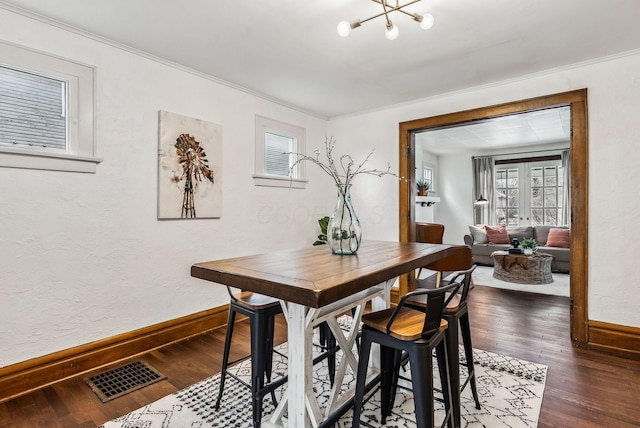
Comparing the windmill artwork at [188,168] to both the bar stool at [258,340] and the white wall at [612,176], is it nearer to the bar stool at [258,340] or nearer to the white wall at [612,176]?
the bar stool at [258,340]

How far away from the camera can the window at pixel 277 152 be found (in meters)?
3.81

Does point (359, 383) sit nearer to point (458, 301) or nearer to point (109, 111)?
point (458, 301)

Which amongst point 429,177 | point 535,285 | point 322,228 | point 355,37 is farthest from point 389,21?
point 429,177

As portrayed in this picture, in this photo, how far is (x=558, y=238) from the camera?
623cm

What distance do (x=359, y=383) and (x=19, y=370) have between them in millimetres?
2223

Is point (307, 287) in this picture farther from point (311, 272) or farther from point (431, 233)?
point (431, 233)

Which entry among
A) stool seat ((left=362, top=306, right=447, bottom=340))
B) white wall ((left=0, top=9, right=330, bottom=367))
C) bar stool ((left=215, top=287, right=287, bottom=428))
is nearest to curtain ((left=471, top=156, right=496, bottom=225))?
white wall ((left=0, top=9, right=330, bottom=367))

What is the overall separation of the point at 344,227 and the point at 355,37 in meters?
1.50

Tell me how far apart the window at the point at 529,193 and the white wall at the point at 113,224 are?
6.30 m

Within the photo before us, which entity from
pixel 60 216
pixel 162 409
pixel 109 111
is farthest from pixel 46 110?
pixel 162 409

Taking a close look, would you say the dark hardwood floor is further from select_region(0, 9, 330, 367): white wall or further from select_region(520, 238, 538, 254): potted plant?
select_region(520, 238, 538, 254): potted plant

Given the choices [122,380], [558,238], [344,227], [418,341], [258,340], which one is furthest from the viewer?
[558,238]

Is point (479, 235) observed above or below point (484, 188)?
below

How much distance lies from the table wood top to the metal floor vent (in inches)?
50.0
